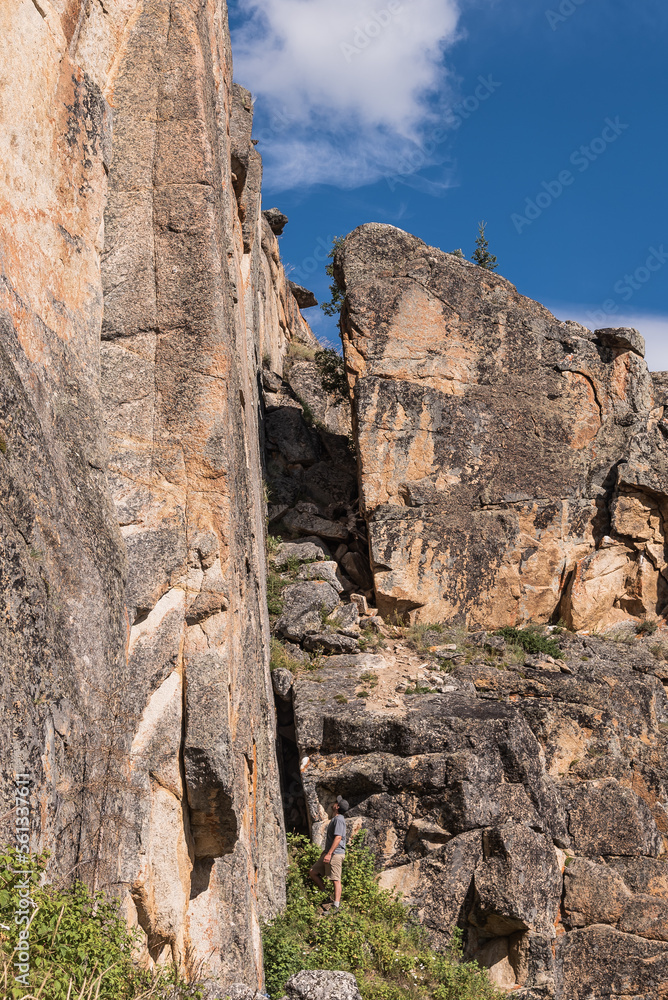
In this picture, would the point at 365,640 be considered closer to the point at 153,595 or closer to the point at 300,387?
the point at 153,595

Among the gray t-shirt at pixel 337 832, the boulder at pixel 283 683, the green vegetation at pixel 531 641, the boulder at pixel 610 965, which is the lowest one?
the boulder at pixel 610 965

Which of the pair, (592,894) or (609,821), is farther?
(609,821)

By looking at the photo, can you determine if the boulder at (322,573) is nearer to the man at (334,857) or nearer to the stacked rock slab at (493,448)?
the stacked rock slab at (493,448)

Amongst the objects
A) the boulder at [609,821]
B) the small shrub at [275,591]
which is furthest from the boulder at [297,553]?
the boulder at [609,821]

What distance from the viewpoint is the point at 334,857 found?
10500 mm

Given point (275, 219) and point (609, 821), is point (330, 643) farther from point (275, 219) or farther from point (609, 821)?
point (275, 219)

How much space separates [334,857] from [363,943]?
3.48 ft

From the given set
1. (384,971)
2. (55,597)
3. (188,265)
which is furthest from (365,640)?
(55,597)

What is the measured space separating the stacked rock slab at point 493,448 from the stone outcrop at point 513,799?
2126 mm

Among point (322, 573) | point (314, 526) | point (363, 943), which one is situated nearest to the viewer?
point (363, 943)

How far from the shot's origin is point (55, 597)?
5230 mm

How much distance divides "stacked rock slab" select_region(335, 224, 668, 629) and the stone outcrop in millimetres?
2126

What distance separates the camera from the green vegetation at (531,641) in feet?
45.7

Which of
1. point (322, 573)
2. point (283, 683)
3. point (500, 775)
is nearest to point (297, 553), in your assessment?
point (322, 573)
